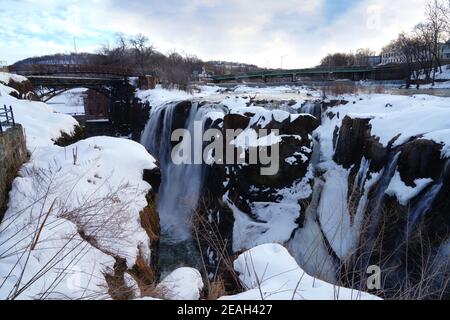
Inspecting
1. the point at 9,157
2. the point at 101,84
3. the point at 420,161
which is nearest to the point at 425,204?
the point at 420,161

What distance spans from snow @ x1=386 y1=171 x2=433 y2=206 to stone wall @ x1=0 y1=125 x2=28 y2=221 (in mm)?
10843

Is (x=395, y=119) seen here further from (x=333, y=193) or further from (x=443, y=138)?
(x=333, y=193)

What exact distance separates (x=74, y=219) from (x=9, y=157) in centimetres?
384

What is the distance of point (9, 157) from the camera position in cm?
859

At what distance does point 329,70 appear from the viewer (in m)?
46.8

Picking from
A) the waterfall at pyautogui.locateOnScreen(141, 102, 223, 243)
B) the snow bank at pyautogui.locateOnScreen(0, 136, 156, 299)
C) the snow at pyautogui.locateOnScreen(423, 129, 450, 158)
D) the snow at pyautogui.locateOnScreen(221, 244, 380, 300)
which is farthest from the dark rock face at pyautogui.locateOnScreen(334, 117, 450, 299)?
the waterfall at pyautogui.locateOnScreen(141, 102, 223, 243)

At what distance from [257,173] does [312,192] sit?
2789 mm

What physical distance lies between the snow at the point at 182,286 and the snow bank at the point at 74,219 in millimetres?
1047

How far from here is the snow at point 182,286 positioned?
4.99 meters

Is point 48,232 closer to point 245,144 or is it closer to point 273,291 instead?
point 273,291

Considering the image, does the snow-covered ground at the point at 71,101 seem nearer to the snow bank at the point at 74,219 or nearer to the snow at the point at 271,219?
the snow bank at the point at 74,219

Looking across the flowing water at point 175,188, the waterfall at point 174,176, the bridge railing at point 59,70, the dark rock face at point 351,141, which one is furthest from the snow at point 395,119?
the bridge railing at point 59,70

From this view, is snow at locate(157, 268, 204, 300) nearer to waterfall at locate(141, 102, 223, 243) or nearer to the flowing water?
the flowing water

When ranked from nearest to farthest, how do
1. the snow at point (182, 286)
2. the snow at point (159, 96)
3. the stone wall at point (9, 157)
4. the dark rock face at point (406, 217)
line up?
the snow at point (182, 286), the dark rock face at point (406, 217), the stone wall at point (9, 157), the snow at point (159, 96)
